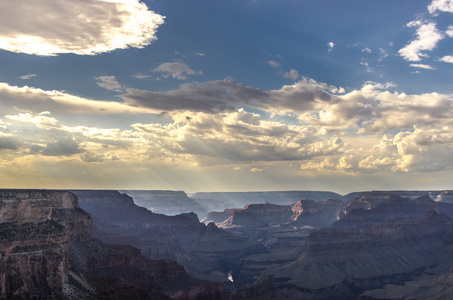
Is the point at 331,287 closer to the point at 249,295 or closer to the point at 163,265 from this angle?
the point at 249,295

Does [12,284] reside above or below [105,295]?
above

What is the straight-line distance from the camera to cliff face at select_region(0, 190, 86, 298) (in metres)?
72.0

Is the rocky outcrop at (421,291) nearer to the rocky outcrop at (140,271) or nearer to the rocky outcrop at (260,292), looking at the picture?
the rocky outcrop at (260,292)

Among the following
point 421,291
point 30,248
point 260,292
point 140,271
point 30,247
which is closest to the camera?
point 30,248

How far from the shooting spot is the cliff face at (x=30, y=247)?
2835 inches

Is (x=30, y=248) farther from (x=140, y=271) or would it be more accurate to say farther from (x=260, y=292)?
(x=260, y=292)

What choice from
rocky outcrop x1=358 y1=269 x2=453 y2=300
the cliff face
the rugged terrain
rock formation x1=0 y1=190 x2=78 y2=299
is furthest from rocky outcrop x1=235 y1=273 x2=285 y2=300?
rock formation x1=0 y1=190 x2=78 y2=299

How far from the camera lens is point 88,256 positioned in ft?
402

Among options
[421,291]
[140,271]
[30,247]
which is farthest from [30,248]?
[421,291]

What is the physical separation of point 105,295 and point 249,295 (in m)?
58.8

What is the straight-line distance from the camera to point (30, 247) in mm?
77250

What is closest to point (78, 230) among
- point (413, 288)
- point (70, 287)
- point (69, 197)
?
point (69, 197)

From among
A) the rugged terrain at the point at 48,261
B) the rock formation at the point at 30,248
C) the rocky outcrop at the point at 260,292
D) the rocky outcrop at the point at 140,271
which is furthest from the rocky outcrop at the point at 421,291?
the rock formation at the point at 30,248

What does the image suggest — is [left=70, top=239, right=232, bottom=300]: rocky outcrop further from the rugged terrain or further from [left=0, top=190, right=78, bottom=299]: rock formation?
[left=0, top=190, right=78, bottom=299]: rock formation
